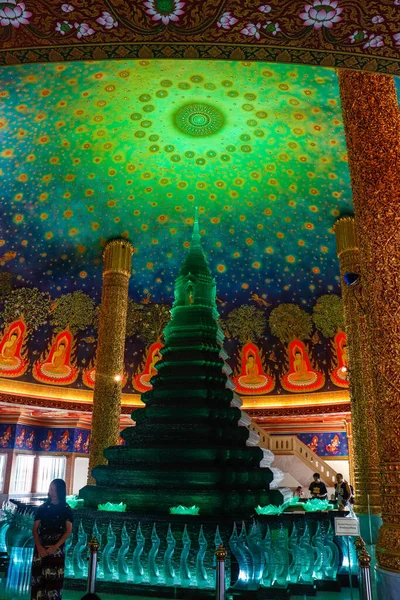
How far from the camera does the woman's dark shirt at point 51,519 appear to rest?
437cm

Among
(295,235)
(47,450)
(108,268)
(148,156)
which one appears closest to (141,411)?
(108,268)

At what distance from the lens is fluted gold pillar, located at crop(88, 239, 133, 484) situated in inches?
499

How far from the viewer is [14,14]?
3.38 meters

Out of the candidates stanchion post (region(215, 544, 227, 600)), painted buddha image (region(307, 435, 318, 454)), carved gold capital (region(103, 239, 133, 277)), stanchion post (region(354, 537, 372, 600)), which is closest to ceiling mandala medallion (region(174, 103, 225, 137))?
carved gold capital (region(103, 239, 133, 277))

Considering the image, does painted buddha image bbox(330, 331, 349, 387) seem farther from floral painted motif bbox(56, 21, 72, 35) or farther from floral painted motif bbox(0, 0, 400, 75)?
floral painted motif bbox(56, 21, 72, 35)

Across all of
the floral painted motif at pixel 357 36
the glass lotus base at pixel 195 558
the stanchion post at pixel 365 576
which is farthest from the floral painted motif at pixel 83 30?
the glass lotus base at pixel 195 558

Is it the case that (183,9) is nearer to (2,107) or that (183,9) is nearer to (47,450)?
(2,107)

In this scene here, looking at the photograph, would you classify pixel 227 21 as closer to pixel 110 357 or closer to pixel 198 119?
pixel 198 119

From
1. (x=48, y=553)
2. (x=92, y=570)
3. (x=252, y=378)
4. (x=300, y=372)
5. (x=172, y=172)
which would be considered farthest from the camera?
(x=252, y=378)

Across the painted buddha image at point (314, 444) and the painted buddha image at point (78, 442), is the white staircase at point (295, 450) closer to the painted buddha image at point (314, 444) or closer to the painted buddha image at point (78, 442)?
the painted buddha image at point (314, 444)

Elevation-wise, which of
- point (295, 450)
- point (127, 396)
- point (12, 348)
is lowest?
point (295, 450)

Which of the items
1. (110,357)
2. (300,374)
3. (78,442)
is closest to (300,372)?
(300,374)

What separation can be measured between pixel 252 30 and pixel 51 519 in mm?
4245

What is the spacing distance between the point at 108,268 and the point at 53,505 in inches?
417
